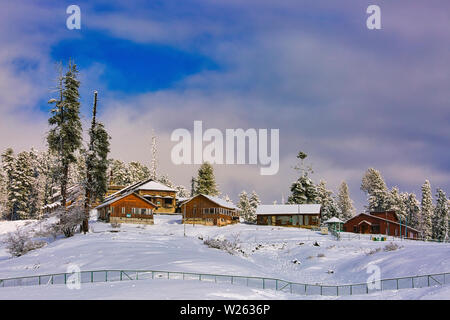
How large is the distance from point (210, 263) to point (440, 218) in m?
76.4

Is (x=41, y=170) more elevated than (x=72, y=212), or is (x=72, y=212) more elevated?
(x=41, y=170)

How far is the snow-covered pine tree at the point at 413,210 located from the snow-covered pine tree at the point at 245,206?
140 ft

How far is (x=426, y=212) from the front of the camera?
9906 centimetres

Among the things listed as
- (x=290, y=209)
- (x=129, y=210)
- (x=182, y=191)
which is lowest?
(x=290, y=209)

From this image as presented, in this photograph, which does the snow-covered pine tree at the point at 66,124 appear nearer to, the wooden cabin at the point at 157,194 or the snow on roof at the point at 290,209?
the wooden cabin at the point at 157,194

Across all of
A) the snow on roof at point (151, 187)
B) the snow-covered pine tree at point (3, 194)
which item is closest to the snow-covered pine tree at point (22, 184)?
the snow-covered pine tree at point (3, 194)

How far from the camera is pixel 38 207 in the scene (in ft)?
322

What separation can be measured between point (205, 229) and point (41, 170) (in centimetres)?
6928

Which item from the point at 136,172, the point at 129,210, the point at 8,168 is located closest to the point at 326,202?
the point at 129,210

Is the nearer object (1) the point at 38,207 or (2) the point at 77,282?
(2) the point at 77,282

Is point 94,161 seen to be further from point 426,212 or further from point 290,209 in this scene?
point 426,212

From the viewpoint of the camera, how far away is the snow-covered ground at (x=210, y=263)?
23.2 meters

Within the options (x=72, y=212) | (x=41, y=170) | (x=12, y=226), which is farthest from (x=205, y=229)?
(x=41, y=170)
